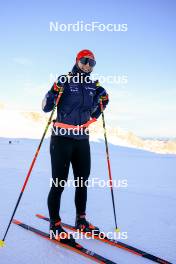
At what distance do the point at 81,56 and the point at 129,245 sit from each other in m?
2.54

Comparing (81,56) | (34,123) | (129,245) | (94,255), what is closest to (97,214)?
(129,245)

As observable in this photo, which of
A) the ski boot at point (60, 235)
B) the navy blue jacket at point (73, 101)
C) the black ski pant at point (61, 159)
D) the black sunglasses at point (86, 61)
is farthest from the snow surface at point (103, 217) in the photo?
the black sunglasses at point (86, 61)

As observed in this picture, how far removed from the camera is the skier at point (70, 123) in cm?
428

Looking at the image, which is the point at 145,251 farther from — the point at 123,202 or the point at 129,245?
the point at 123,202

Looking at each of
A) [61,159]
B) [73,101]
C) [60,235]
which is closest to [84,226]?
[60,235]

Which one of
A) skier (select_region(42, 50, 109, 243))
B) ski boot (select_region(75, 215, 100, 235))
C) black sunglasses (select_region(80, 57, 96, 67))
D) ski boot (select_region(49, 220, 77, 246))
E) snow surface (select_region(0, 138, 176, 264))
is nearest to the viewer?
snow surface (select_region(0, 138, 176, 264))

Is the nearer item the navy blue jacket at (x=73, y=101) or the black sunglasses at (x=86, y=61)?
the navy blue jacket at (x=73, y=101)

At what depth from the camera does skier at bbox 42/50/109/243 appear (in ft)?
14.0

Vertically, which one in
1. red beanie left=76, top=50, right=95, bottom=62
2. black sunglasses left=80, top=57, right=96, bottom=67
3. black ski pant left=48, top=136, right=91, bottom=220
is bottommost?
black ski pant left=48, top=136, right=91, bottom=220

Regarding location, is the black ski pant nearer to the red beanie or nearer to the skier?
the skier

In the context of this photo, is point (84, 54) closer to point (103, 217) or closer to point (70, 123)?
point (70, 123)

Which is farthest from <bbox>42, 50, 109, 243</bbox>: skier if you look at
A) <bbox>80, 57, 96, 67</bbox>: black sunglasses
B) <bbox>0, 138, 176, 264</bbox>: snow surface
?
<bbox>0, 138, 176, 264</bbox>: snow surface

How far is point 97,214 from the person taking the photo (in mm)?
5613

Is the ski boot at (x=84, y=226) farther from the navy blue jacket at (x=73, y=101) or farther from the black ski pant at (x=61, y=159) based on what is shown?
the navy blue jacket at (x=73, y=101)
